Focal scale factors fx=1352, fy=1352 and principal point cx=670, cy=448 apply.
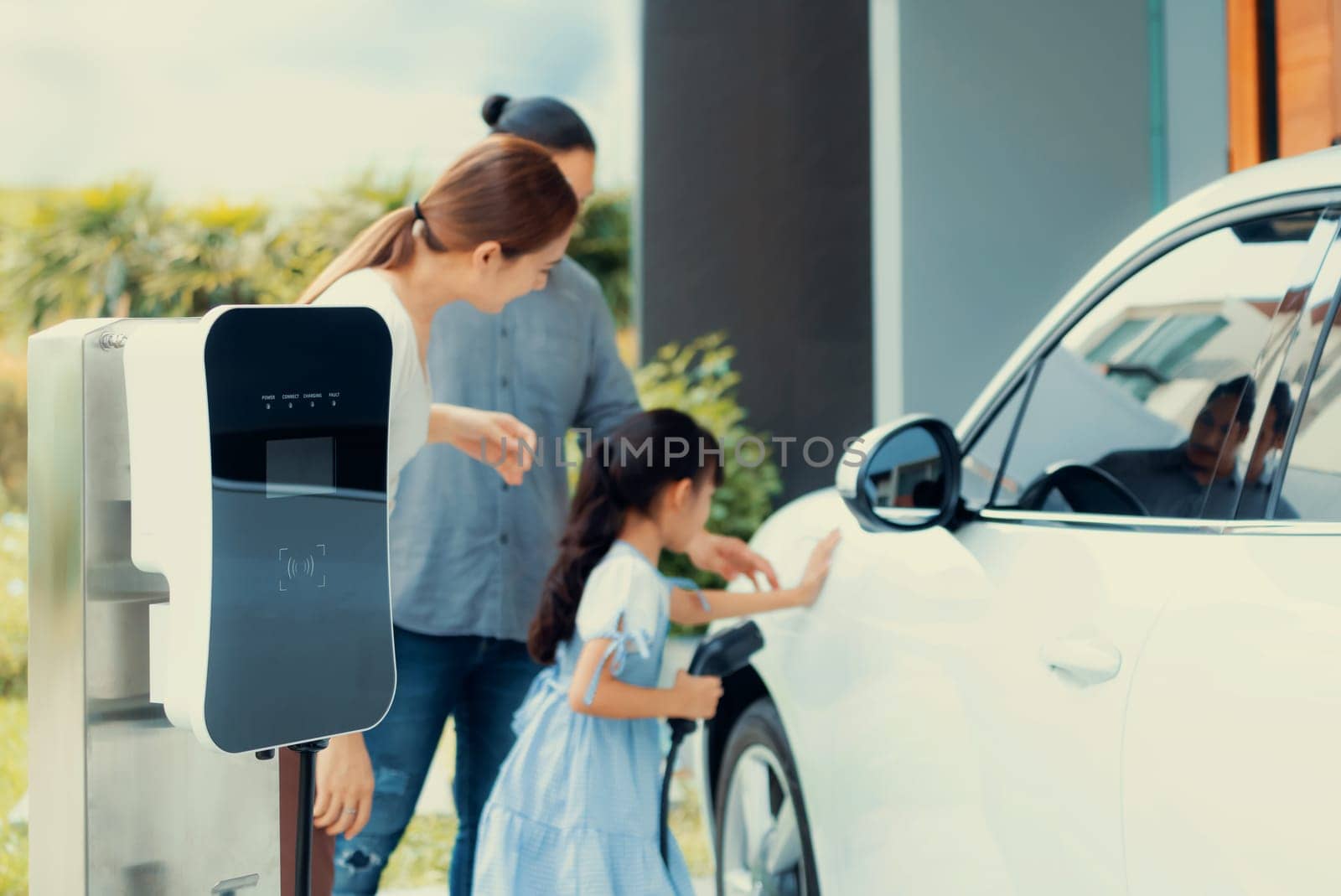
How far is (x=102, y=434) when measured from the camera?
5.02 feet

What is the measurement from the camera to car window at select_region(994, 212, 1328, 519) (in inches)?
67.6

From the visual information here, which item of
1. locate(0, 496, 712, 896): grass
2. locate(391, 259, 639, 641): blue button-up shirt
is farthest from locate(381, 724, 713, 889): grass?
locate(391, 259, 639, 641): blue button-up shirt

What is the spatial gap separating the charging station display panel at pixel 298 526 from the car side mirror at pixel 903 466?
790 mm

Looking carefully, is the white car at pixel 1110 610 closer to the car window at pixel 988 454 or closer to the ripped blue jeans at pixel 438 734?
the car window at pixel 988 454

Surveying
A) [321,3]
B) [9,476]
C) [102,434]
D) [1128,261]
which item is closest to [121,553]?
[102,434]

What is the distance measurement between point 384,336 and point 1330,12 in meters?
3.49

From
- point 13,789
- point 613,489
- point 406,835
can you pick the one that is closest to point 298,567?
point 613,489

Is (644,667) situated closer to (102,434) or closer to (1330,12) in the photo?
(102,434)

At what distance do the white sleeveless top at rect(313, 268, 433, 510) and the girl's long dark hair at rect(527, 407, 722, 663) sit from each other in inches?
16.8

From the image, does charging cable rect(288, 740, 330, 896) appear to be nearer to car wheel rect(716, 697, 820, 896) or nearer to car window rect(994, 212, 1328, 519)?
car wheel rect(716, 697, 820, 896)

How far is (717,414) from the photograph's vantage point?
17.7 feet

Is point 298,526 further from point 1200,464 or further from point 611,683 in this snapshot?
point 1200,464

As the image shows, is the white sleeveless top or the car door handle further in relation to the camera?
the white sleeveless top

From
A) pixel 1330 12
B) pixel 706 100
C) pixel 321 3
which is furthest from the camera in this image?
pixel 321 3
